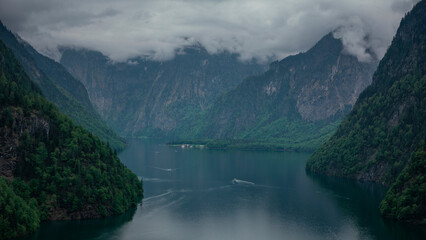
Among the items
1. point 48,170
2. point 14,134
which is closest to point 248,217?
point 48,170

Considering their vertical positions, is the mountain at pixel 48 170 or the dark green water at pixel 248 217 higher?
the mountain at pixel 48 170

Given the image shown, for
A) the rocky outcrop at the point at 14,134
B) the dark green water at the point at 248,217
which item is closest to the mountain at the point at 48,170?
the rocky outcrop at the point at 14,134

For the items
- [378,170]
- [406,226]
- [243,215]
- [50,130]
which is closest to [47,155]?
[50,130]

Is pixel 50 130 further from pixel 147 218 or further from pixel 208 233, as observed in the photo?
pixel 208 233

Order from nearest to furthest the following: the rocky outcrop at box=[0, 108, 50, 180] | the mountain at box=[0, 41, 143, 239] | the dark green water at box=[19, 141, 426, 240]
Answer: the mountain at box=[0, 41, 143, 239] → the dark green water at box=[19, 141, 426, 240] → the rocky outcrop at box=[0, 108, 50, 180]

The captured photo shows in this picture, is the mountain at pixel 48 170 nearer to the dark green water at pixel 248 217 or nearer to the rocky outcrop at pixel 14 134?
the rocky outcrop at pixel 14 134

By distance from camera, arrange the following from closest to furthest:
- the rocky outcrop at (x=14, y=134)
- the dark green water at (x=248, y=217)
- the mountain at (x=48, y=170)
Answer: the mountain at (x=48, y=170) < the dark green water at (x=248, y=217) < the rocky outcrop at (x=14, y=134)

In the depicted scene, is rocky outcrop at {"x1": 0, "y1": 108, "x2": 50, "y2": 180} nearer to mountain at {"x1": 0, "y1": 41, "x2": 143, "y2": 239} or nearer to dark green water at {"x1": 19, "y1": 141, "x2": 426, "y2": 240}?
mountain at {"x1": 0, "y1": 41, "x2": 143, "y2": 239}

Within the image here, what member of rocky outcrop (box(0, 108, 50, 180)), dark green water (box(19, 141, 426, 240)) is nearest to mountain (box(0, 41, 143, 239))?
rocky outcrop (box(0, 108, 50, 180))

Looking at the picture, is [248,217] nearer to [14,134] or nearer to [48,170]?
[48,170]
